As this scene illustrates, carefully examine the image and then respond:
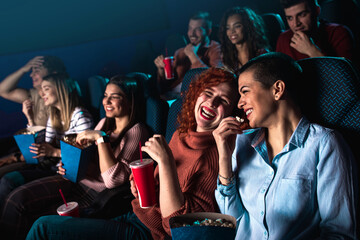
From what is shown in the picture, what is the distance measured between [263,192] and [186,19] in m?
2.31

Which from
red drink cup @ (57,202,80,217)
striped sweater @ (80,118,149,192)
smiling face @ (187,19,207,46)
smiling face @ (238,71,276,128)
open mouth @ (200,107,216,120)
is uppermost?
smiling face @ (187,19,207,46)

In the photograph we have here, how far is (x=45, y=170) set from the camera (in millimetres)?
1974

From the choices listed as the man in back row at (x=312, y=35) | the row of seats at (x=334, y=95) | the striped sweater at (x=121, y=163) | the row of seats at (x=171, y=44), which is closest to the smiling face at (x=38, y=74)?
the row of seats at (x=171, y=44)

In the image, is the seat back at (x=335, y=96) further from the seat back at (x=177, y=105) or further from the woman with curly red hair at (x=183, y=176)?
the seat back at (x=177, y=105)

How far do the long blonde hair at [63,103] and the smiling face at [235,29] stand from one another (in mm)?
1322

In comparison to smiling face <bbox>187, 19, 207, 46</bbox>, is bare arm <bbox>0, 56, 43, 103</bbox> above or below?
below

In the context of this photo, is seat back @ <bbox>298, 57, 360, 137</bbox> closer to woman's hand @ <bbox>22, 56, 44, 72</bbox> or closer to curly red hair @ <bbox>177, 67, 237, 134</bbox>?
curly red hair @ <bbox>177, 67, 237, 134</bbox>

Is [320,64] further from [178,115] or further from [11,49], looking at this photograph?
[11,49]

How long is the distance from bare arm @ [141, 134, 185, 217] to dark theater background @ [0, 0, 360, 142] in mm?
2179

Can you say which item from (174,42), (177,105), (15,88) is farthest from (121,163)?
(15,88)

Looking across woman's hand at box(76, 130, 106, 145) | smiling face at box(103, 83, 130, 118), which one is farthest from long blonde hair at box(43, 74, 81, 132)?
woman's hand at box(76, 130, 106, 145)

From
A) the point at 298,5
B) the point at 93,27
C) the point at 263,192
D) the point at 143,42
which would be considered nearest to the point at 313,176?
the point at 263,192

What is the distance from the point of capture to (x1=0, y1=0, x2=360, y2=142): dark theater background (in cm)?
312

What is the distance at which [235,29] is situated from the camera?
201 centimetres
